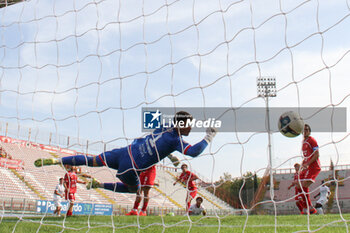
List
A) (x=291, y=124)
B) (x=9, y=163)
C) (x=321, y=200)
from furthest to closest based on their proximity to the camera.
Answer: (x=9, y=163), (x=321, y=200), (x=291, y=124)

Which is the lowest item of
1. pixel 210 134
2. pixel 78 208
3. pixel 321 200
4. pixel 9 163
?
pixel 78 208

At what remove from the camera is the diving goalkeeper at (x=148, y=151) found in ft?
12.5

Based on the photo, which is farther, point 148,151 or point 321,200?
point 321,200

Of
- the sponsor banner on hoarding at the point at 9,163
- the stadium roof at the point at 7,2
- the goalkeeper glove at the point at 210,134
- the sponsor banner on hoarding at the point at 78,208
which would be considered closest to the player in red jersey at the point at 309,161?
the goalkeeper glove at the point at 210,134

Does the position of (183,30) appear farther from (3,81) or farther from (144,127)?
(3,81)

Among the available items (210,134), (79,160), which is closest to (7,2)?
(79,160)

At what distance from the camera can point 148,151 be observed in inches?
165

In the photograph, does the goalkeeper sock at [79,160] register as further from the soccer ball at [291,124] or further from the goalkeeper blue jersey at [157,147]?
the soccer ball at [291,124]

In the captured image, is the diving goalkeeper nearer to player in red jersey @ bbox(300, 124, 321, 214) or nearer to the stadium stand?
player in red jersey @ bbox(300, 124, 321, 214)

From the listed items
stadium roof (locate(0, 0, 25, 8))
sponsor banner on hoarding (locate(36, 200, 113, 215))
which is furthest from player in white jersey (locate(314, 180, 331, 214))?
sponsor banner on hoarding (locate(36, 200, 113, 215))

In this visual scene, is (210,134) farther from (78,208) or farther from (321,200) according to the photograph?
(78,208)

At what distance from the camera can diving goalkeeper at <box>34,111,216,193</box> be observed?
381 cm

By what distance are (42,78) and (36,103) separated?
0.33 meters

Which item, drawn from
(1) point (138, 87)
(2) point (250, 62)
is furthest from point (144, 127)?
(2) point (250, 62)
